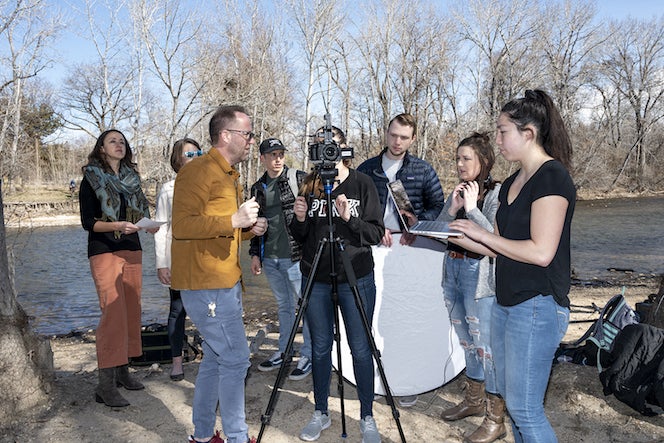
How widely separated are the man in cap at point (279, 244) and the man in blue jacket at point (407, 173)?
68cm

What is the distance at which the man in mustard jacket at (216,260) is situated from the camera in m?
2.54

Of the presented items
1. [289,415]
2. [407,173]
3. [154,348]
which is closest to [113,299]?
[154,348]

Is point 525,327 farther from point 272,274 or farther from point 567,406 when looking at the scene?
point 272,274

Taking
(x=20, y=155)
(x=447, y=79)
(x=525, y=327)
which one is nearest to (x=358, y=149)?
(x=447, y=79)

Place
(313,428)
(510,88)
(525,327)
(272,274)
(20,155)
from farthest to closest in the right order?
1. (510,88)
2. (20,155)
3. (272,274)
4. (313,428)
5. (525,327)

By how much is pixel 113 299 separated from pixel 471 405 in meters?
2.59

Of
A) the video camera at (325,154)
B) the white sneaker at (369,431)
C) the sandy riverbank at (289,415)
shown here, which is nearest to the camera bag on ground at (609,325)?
the sandy riverbank at (289,415)

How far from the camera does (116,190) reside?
366 centimetres

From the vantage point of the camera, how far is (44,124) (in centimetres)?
3453

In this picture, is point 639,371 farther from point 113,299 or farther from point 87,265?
point 87,265

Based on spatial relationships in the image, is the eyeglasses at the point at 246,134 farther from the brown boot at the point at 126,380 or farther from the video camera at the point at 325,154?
the brown boot at the point at 126,380

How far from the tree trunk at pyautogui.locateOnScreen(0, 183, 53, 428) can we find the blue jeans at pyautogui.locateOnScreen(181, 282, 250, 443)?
1454mm

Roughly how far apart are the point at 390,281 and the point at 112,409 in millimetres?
2164

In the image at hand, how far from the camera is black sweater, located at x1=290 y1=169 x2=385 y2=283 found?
297 cm
